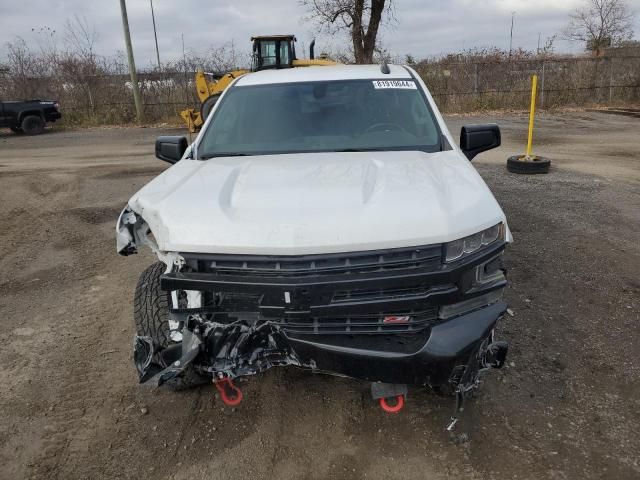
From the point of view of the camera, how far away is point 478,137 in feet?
13.1

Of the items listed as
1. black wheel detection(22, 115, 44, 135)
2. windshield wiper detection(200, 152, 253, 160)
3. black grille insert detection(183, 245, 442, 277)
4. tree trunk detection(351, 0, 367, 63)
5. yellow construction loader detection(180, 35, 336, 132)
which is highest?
tree trunk detection(351, 0, 367, 63)

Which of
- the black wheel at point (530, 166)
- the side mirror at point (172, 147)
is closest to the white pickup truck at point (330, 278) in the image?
the side mirror at point (172, 147)

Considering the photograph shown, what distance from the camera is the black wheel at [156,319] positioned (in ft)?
9.17

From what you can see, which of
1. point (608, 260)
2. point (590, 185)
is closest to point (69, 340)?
point (608, 260)

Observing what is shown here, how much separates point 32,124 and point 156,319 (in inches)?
738

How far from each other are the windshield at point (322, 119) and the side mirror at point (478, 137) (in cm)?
31

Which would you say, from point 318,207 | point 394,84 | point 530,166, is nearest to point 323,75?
point 394,84

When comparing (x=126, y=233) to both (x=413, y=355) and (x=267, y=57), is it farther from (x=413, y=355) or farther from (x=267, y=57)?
(x=267, y=57)

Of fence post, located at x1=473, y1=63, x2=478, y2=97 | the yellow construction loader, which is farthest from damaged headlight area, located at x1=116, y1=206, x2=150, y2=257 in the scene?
fence post, located at x1=473, y1=63, x2=478, y2=97

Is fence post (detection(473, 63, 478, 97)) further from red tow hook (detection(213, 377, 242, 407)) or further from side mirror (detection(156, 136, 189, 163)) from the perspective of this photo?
red tow hook (detection(213, 377, 242, 407))

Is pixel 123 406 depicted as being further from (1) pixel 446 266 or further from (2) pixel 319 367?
(1) pixel 446 266

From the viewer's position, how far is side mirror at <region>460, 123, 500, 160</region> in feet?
13.0

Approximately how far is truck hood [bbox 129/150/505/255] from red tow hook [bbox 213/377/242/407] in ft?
3.29

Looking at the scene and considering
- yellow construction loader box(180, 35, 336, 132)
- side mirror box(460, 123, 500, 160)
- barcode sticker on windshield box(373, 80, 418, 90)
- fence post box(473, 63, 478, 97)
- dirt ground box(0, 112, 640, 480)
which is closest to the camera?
dirt ground box(0, 112, 640, 480)
